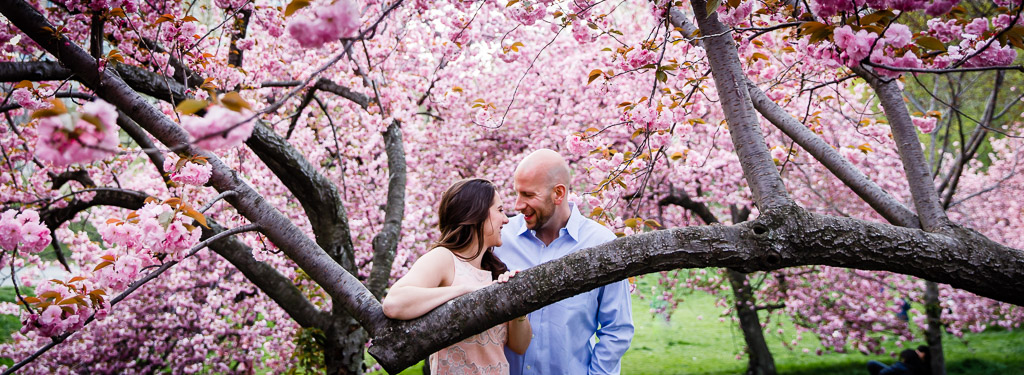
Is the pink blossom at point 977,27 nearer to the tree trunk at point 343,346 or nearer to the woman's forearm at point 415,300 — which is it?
the woman's forearm at point 415,300

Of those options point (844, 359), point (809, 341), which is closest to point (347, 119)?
point (844, 359)

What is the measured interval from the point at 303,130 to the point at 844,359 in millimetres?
9270

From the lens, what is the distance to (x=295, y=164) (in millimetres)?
3973

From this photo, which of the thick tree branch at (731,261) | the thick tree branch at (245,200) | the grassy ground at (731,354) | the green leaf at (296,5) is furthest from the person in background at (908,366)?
the green leaf at (296,5)

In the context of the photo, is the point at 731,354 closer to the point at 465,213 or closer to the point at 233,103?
the point at 465,213

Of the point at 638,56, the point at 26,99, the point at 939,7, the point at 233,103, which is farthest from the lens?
the point at 638,56

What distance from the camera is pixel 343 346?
4.39 metres

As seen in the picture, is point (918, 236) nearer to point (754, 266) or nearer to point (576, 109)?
point (754, 266)

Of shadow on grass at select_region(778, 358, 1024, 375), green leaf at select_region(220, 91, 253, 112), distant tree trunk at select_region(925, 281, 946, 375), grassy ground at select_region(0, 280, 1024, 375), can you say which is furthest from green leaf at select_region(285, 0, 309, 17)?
shadow on grass at select_region(778, 358, 1024, 375)

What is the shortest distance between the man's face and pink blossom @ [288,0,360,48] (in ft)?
5.25

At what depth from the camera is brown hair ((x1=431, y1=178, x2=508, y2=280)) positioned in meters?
2.26

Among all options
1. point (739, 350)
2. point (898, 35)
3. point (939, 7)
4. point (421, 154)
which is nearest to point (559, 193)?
point (898, 35)

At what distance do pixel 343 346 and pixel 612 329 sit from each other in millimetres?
2626

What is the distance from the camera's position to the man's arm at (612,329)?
8.12 feet
